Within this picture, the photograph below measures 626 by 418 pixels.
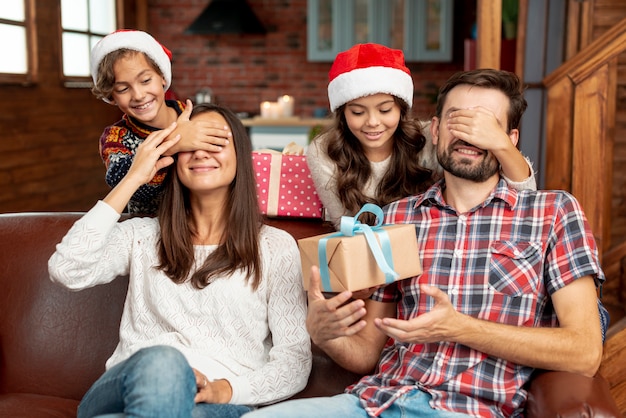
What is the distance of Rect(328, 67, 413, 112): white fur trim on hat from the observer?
7.07 feet

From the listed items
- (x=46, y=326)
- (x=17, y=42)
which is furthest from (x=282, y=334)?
(x=17, y=42)

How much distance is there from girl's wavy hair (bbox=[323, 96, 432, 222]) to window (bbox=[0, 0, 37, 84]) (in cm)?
335

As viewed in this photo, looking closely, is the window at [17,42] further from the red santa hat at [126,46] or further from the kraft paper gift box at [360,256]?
the kraft paper gift box at [360,256]

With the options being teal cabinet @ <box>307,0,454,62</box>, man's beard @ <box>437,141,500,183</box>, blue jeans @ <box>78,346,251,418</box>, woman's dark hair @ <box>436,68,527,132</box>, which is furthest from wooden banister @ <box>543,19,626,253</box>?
teal cabinet @ <box>307,0,454,62</box>

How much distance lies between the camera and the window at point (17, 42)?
4859mm

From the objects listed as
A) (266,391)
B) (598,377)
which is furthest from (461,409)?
(266,391)

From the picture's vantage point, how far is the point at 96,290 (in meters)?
2.16

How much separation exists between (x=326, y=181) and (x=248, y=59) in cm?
531

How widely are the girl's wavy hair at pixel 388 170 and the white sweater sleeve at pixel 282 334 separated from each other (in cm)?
30

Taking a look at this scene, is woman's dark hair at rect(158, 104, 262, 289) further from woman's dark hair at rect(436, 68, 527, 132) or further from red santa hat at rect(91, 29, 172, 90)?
red santa hat at rect(91, 29, 172, 90)

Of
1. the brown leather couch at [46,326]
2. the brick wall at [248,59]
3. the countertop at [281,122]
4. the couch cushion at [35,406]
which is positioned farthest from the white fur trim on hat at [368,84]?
the brick wall at [248,59]

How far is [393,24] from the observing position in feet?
21.9

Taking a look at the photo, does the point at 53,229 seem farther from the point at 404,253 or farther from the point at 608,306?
the point at 608,306

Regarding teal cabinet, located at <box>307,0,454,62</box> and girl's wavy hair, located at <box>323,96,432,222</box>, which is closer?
girl's wavy hair, located at <box>323,96,432,222</box>
